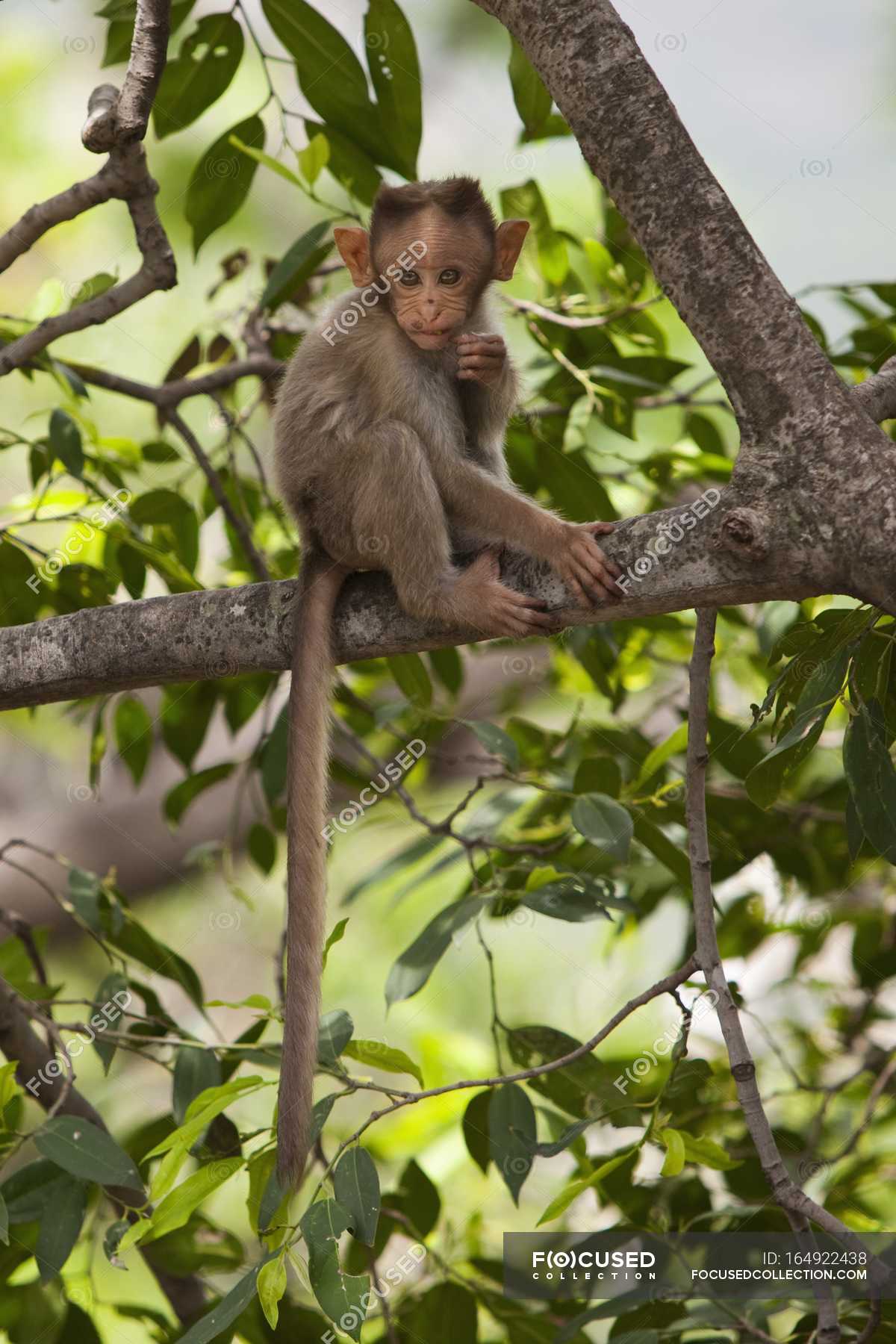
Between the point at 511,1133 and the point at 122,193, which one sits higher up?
the point at 122,193

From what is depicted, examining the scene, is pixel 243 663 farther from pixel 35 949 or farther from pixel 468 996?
pixel 468 996

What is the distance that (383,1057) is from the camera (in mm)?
2062

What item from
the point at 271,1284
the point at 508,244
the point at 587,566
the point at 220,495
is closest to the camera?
the point at 271,1284

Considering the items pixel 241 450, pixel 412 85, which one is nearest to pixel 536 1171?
pixel 241 450

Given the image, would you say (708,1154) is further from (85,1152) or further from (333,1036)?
(85,1152)

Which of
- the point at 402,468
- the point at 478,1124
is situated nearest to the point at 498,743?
the point at 402,468

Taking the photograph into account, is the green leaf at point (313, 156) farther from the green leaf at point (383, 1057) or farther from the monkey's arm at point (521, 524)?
the green leaf at point (383, 1057)

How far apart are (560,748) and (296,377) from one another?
170 centimetres

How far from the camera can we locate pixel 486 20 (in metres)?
7.41

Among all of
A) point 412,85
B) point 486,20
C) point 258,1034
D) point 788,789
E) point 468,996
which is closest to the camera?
point 258,1034

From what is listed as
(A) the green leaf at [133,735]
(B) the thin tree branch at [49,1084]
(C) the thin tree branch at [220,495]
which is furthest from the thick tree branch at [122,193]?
(B) the thin tree branch at [49,1084]

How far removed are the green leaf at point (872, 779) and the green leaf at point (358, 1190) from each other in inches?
36.0

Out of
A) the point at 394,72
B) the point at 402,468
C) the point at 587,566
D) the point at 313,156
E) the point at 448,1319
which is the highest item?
the point at 394,72

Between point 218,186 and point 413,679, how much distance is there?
4.32ft
